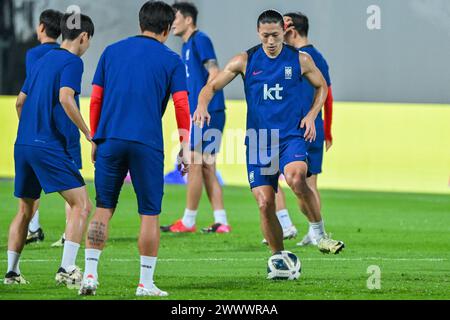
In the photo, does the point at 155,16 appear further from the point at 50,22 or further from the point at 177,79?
the point at 50,22

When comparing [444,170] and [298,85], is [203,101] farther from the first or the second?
[444,170]

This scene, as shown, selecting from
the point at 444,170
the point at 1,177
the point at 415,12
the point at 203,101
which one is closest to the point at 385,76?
the point at 415,12

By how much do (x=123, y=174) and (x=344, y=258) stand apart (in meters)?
3.77

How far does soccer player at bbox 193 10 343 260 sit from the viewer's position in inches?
432

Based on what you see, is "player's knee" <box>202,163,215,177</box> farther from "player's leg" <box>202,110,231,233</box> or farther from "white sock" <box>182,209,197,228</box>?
"white sock" <box>182,209,197,228</box>

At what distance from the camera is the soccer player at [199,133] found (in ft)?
50.4

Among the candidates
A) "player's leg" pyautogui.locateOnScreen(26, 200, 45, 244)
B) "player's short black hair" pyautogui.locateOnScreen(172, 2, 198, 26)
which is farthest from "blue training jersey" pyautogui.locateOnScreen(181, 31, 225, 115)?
"player's leg" pyautogui.locateOnScreen(26, 200, 45, 244)

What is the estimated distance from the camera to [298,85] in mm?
11211

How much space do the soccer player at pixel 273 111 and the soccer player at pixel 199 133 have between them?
425 cm

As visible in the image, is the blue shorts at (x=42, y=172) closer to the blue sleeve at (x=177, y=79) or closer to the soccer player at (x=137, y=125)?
the soccer player at (x=137, y=125)

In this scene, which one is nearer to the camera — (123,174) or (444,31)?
(123,174)

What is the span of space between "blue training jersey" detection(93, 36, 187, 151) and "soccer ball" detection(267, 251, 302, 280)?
1.93 m
